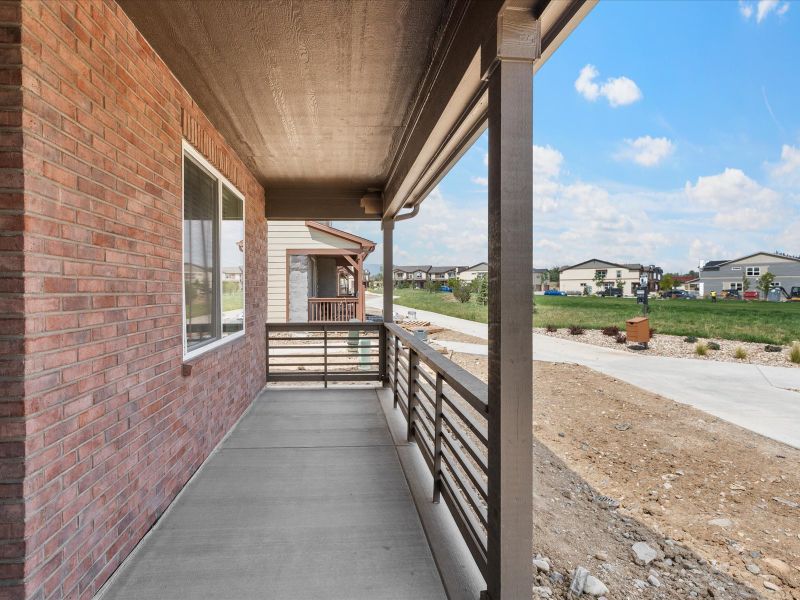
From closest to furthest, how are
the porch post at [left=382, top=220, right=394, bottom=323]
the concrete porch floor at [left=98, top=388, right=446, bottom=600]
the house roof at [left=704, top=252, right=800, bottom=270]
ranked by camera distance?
the concrete porch floor at [left=98, top=388, right=446, bottom=600] < the porch post at [left=382, top=220, right=394, bottom=323] < the house roof at [left=704, top=252, right=800, bottom=270]

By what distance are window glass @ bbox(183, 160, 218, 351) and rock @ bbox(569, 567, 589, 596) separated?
8.65 feet

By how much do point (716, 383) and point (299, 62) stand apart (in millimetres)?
9051

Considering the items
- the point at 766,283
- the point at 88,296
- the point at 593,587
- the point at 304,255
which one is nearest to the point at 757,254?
the point at 766,283

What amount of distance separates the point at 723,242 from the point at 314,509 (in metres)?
40.6

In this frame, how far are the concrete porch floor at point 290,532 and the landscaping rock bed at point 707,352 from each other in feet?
36.2

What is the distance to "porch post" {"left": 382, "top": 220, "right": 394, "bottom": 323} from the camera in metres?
5.41

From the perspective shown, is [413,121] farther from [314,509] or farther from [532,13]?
[314,509]

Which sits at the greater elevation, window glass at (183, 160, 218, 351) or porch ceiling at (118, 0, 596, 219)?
porch ceiling at (118, 0, 596, 219)

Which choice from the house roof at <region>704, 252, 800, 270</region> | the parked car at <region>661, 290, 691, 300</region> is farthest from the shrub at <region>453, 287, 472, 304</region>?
the house roof at <region>704, 252, 800, 270</region>

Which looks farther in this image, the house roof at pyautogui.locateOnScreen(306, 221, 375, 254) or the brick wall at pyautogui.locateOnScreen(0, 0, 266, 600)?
the house roof at pyautogui.locateOnScreen(306, 221, 375, 254)

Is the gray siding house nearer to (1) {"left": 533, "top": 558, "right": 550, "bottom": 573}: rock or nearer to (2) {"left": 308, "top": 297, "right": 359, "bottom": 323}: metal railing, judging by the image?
(2) {"left": 308, "top": 297, "right": 359, "bottom": 323}: metal railing

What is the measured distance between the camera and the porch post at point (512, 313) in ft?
4.89

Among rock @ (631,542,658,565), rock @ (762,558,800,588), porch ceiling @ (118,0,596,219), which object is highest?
porch ceiling @ (118,0,596,219)

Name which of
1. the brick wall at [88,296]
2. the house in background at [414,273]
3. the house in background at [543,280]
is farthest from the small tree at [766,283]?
the house in background at [414,273]
